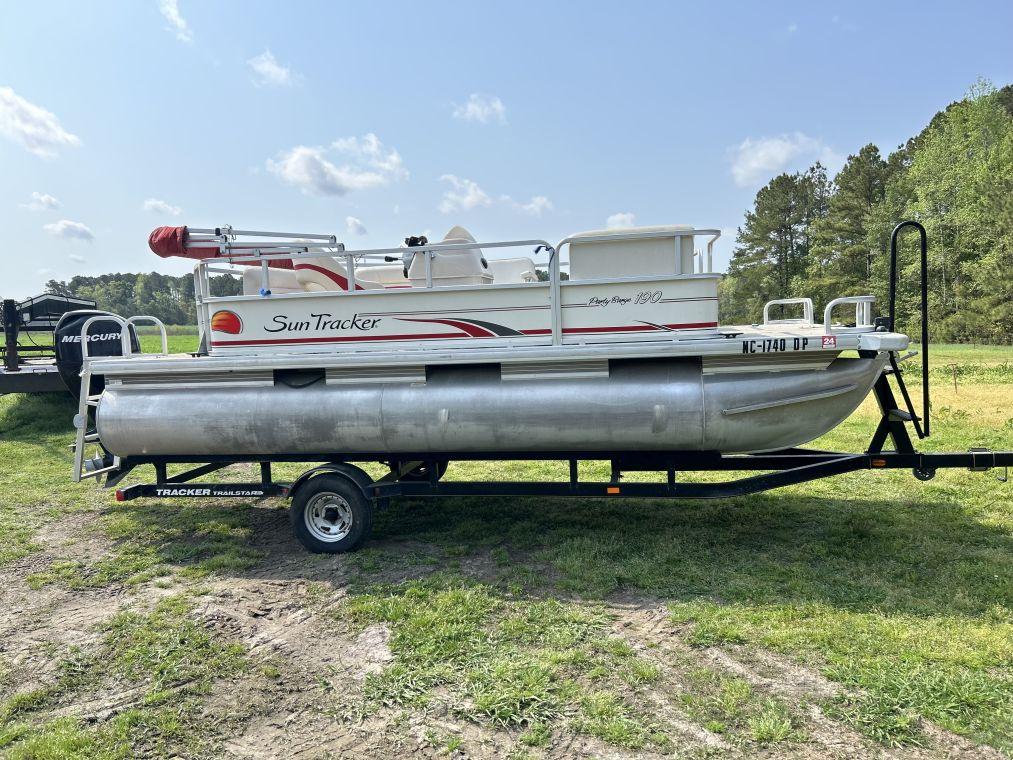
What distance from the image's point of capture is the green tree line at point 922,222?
34125mm

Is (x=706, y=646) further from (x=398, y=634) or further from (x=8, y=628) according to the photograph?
(x=8, y=628)

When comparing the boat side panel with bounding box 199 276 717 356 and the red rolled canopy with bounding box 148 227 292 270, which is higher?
the red rolled canopy with bounding box 148 227 292 270

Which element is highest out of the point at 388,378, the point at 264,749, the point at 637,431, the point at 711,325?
the point at 711,325

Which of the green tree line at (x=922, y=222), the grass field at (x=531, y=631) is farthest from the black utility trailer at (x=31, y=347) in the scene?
the green tree line at (x=922, y=222)

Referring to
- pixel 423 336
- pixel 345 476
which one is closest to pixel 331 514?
pixel 345 476

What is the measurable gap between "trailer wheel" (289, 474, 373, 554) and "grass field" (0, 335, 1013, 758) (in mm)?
167

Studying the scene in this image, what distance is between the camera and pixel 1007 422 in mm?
10211

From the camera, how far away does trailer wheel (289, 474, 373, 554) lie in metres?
5.77

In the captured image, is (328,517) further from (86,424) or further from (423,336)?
(86,424)

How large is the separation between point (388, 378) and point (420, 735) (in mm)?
3146

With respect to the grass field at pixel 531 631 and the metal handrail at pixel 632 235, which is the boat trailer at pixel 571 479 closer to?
the grass field at pixel 531 631

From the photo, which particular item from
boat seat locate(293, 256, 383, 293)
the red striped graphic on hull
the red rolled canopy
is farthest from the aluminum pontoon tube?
the red rolled canopy

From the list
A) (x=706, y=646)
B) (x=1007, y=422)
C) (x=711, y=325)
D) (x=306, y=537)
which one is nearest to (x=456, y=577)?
(x=306, y=537)

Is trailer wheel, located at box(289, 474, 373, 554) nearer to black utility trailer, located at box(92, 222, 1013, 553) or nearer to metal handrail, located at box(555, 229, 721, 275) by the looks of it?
black utility trailer, located at box(92, 222, 1013, 553)
